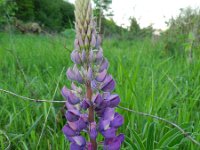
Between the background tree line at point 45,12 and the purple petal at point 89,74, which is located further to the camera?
the background tree line at point 45,12

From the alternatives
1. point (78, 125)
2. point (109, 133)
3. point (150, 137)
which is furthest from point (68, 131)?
point (150, 137)

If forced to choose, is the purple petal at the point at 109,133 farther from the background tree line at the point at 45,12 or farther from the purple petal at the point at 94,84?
the background tree line at the point at 45,12

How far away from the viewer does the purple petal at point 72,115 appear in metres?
1.08

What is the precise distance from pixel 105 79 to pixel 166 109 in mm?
1062

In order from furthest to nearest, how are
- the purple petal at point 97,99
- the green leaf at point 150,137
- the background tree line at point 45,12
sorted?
the background tree line at point 45,12 → the green leaf at point 150,137 → the purple petal at point 97,99

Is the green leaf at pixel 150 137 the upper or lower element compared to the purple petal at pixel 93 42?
lower

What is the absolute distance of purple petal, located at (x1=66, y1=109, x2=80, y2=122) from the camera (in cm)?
108

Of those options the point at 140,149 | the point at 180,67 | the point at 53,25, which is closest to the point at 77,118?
the point at 140,149

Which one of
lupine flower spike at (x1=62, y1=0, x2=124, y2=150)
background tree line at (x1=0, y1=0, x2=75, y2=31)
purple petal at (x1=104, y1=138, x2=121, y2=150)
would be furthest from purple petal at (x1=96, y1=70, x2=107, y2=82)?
background tree line at (x1=0, y1=0, x2=75, y2=31)

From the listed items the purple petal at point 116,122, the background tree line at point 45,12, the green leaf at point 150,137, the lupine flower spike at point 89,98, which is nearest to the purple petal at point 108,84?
the lupine flower spike at point 89,98

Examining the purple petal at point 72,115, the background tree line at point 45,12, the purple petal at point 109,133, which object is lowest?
the purple petal at point 109,133

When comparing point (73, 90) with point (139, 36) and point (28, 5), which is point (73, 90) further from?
point (28, 5)

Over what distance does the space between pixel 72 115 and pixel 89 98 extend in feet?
0.28

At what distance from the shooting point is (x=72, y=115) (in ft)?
3.56
